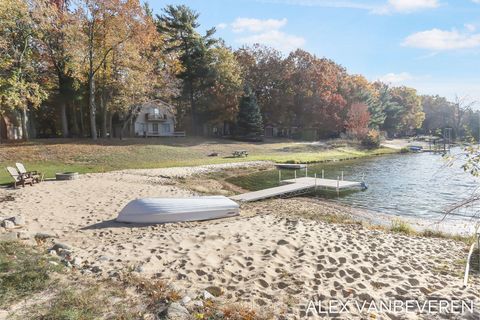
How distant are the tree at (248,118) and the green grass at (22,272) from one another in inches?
1884

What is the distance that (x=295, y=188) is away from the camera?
20.6 meters

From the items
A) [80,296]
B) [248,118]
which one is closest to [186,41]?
[248,118]

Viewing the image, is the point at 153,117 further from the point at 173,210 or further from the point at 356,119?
the point at 173,210

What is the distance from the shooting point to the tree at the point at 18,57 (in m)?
25.1

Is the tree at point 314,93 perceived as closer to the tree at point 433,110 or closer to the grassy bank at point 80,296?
the grassy bank at point 80,296

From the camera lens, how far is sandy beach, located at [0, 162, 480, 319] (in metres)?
5.82

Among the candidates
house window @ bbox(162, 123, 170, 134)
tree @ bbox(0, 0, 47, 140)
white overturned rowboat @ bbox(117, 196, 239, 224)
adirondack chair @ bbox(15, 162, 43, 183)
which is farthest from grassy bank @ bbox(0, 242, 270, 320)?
house window @ bbox(162, 123, 170, 134)

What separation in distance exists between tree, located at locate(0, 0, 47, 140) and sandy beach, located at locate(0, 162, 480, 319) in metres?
16.9

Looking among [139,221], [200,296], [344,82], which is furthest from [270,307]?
[344,82]

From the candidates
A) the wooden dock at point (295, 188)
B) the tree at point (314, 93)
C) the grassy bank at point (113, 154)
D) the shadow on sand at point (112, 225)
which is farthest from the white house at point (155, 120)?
the shadow on sand at point (112, 225)

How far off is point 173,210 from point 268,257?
480cm

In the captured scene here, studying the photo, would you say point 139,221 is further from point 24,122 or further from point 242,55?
point 242,55

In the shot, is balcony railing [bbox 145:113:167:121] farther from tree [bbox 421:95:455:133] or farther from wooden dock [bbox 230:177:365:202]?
tree [bbox 421:95:455:133]

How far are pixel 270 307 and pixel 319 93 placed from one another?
6177 centimetres
